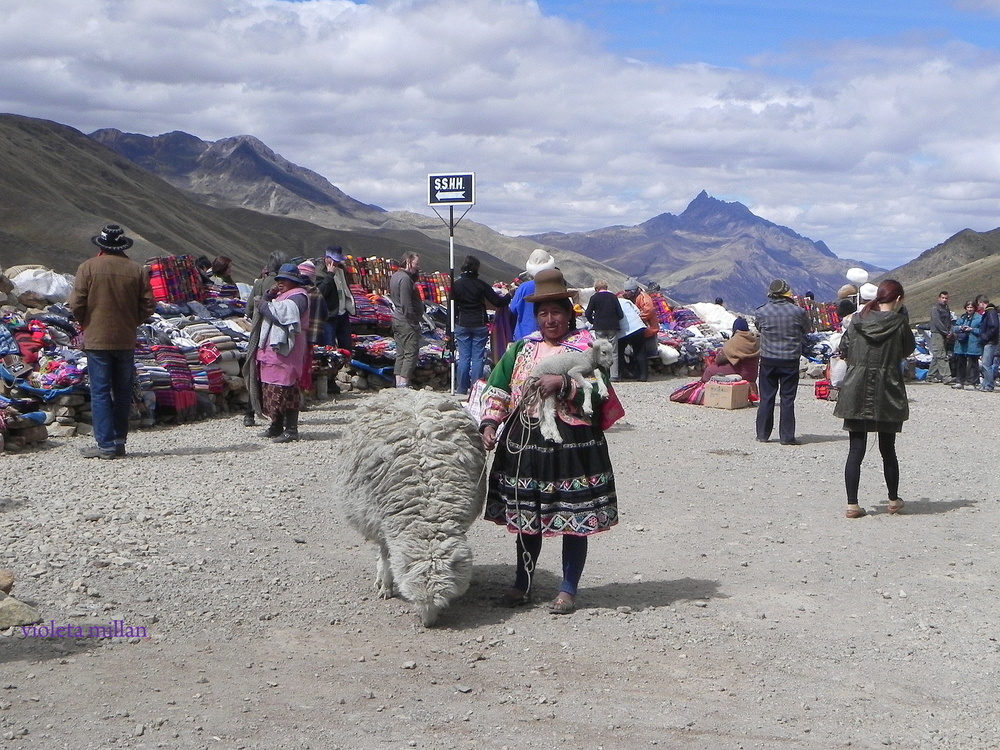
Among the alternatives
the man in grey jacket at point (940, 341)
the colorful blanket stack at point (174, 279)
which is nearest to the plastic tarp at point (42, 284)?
the colorful blanket stack at point (174, 279)

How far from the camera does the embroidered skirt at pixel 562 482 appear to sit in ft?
17.1

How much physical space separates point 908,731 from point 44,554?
470 cm

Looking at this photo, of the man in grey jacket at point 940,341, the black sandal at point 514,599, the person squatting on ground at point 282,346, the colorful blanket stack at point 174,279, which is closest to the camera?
the black sandal at point 514,599

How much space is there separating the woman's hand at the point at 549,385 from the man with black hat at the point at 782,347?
6.23 meters

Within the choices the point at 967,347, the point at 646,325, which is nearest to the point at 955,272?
the point at 967,347

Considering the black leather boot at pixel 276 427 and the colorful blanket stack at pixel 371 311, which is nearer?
the black leather boot at pixel 276 427

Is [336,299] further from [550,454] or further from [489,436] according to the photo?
[550,454]

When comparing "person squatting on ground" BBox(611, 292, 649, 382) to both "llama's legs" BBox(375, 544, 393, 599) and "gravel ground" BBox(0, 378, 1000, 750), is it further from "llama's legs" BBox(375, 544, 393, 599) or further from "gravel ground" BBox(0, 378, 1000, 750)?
"llama's legs" BBox(375, 544, 393, 599)

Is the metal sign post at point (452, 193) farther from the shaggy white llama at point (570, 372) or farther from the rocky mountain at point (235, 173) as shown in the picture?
the rocky mountain at point (235, 173)

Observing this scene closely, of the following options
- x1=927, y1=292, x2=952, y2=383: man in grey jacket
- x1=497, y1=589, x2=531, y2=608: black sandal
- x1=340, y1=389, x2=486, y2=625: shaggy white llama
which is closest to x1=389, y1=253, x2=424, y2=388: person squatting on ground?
x1=340, y1=389, x2=486, y2=625: shaggy white llama

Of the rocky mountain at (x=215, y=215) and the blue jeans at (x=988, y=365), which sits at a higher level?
the rocky mountain at (x=215, y=215)

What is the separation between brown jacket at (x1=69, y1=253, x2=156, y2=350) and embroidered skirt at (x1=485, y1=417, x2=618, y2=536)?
17.1 feet

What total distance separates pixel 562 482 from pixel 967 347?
1554 centimetres

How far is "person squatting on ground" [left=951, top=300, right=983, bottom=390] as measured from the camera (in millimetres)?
18406
